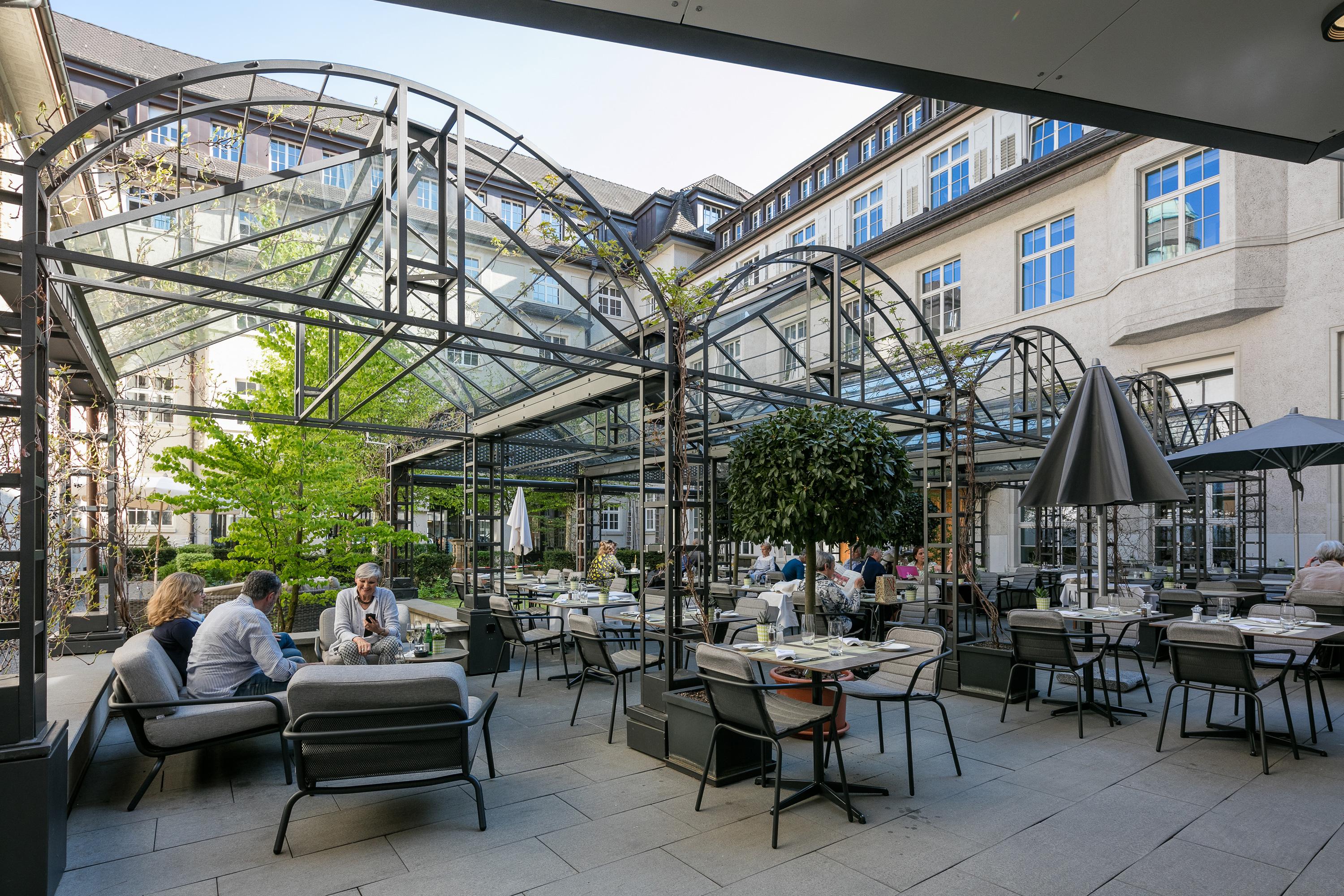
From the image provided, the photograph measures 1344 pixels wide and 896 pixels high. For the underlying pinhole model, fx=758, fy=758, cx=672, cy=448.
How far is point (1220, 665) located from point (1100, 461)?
190cm

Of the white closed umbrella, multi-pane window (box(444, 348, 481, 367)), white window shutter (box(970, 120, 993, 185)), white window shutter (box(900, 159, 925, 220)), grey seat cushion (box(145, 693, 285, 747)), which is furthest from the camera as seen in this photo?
white window shutter (box(900, 159, 925, 220))

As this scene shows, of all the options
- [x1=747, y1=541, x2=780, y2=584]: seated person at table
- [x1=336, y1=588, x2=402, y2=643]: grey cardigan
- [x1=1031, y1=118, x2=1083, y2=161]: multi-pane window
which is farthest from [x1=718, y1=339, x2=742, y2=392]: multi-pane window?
[x1=1031, y1=118, x2=1083, y2=161]: multi-pane window

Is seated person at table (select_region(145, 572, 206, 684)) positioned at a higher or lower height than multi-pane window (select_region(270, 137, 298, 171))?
lower

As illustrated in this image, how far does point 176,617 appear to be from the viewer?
5129mm

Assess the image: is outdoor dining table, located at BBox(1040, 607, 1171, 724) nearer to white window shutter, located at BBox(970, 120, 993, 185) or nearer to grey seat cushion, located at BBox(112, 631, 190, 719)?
grey seat cushion, located at BBox(112, 631, 190, 719)

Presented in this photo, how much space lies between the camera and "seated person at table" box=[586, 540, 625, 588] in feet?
40.0

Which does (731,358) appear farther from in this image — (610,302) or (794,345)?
(610,302)

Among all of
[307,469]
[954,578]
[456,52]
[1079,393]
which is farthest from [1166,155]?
[307,469]

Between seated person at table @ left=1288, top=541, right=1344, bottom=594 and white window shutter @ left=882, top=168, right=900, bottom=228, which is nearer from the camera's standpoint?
seated person at table @ left=1288, top=541, right=1344, bottom=594

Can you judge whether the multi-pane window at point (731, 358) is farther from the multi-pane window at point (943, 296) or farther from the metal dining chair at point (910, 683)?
the multi-pane window at point (943, 296)

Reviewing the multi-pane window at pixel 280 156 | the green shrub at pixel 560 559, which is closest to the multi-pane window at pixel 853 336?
the green shrub at pixel 560 559

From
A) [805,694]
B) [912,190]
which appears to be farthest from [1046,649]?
[912,190]

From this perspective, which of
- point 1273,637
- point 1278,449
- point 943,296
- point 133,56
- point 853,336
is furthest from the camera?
point 133,56

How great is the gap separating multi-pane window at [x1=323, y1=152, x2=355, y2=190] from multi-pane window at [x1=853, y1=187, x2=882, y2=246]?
63.7 feet
